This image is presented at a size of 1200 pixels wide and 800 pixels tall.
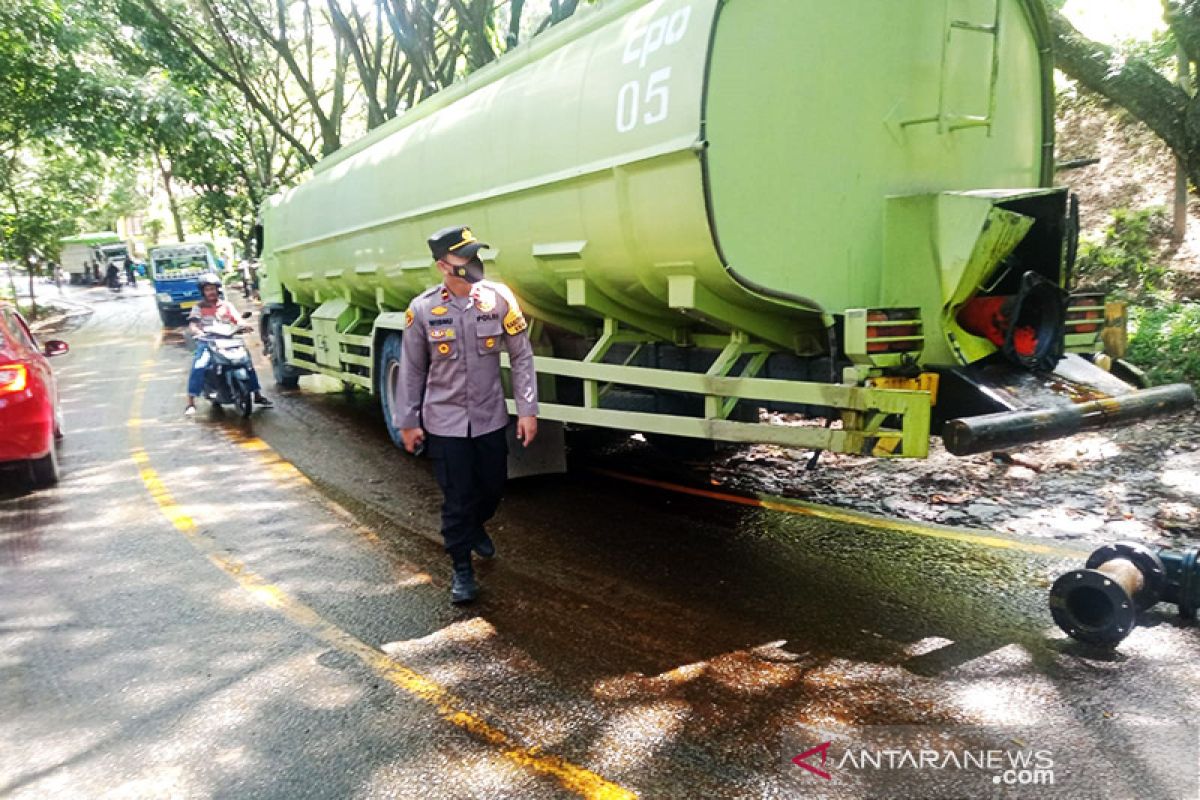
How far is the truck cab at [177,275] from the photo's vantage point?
23562 millimetres

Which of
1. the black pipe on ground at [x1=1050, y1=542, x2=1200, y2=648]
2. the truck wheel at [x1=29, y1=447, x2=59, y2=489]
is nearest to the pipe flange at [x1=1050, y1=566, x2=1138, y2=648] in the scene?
the black pipe on ground at [x1=1050, y1=542, x2=1200, y2=648]

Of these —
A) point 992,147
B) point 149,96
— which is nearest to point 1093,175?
point 992,147

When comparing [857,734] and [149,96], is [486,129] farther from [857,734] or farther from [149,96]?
[149,96]

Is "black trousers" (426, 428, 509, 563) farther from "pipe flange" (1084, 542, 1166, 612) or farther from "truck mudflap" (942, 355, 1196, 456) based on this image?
"pipe flange" (1084, 542, 1166, 612)

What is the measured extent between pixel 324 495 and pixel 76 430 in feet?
15.5

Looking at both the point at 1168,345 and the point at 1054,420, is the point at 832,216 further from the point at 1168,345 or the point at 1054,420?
the point at 1168,345

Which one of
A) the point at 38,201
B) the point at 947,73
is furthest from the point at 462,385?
the point at 38,201

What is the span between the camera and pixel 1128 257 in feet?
37.8

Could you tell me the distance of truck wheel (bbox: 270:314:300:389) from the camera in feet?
40.1

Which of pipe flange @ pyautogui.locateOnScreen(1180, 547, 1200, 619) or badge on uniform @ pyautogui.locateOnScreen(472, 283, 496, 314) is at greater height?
badge on uniform @ pyautogui.locateOnScreen(472, 283, 496, 314)

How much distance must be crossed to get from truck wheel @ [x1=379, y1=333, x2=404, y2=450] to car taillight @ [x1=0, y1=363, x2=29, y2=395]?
2.79 metres

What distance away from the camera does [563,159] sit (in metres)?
4.87

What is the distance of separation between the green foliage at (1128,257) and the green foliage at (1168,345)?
1729mm

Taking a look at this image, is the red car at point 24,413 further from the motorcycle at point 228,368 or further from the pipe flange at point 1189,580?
the pipe flange at point 1189,580
